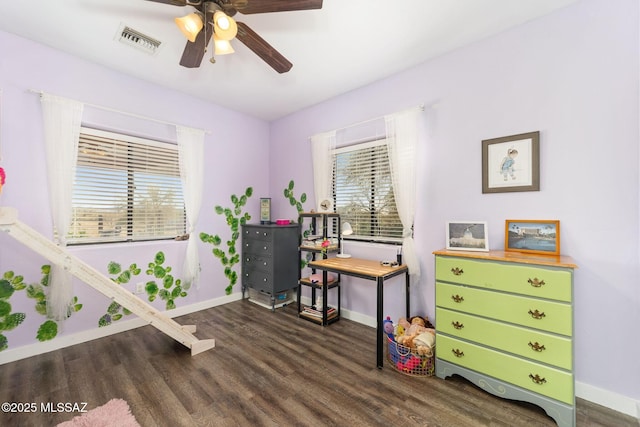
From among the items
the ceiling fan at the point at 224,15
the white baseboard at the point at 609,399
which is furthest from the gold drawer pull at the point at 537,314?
the ceiling fan at the point at 224,15

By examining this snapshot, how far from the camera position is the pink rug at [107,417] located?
159cm

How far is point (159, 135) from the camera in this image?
124 inches

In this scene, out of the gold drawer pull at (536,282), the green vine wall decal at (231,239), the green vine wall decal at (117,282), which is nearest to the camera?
the gold drawer pull at (536,282)

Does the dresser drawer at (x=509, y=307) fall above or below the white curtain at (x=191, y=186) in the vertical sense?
below

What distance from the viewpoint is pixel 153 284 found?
309 cm

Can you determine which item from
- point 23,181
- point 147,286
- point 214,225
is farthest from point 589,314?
point 23,181

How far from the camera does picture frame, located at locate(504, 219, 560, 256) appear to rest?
1.94 metres

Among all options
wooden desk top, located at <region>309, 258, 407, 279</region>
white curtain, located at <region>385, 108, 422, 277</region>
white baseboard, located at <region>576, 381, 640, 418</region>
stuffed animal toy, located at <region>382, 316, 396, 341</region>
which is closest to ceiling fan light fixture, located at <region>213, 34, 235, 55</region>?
white curtain, located at <region>385, 108, 422, 277</region>

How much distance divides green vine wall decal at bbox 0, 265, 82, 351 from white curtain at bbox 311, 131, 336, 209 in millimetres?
2806

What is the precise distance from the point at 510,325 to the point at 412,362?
2.53 ft

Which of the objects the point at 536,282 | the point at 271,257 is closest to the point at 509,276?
the point at 536,282

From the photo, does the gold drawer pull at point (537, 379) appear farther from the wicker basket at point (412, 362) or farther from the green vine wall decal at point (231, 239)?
the green vine wall decal at point (231, 239)

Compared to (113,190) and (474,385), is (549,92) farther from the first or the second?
(113,190)

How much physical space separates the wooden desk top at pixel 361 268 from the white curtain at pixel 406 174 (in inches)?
6.1
